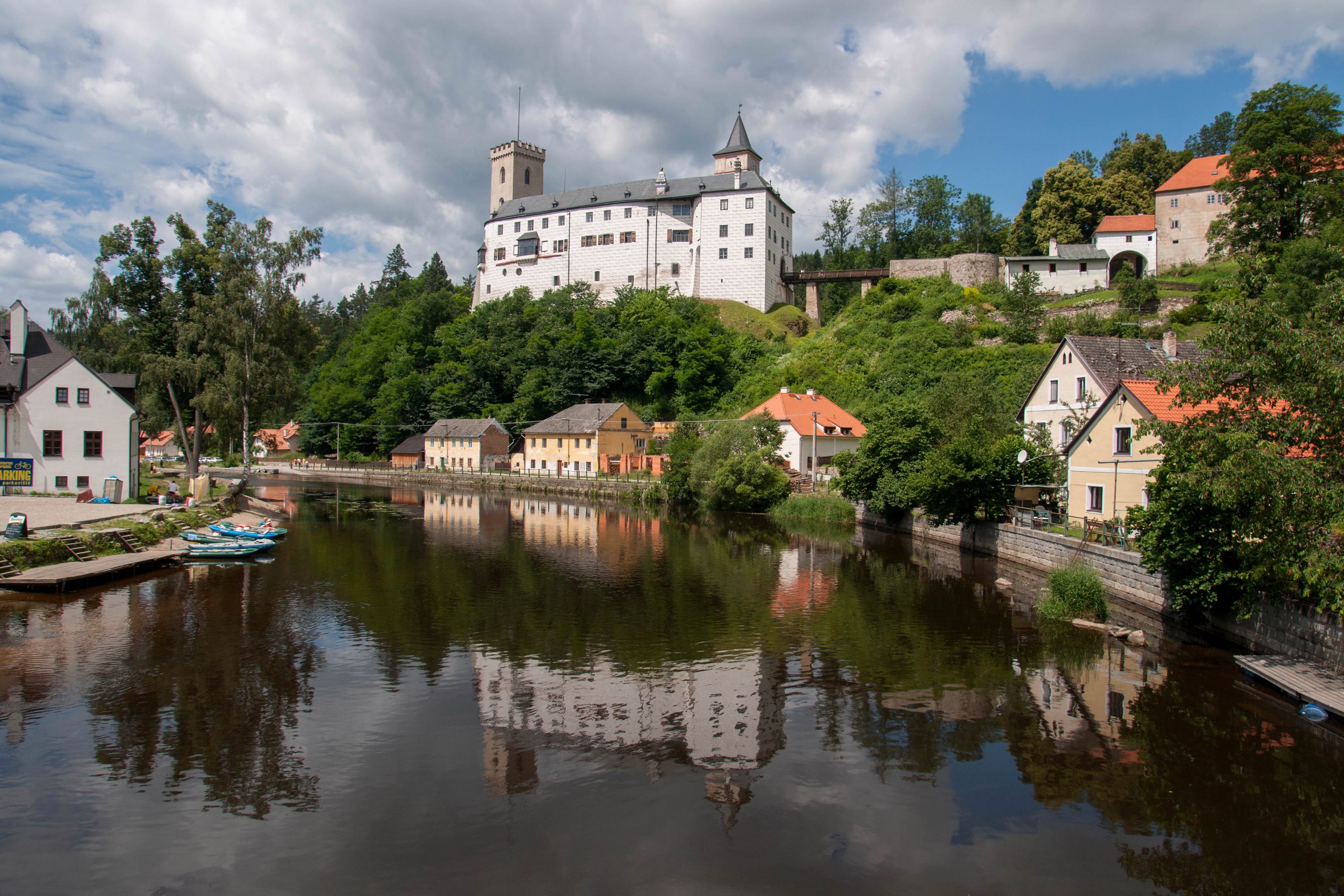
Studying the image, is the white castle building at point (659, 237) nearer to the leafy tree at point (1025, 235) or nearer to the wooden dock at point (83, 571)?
the leafy tree at point (1025, 235)

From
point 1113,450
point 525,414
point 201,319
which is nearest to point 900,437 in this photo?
point 1113,450

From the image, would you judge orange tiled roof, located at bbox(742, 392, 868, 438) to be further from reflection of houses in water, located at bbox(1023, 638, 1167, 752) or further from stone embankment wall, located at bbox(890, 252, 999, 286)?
reflection of houses in water, located at bbox(1023, 638, 1167, 752)

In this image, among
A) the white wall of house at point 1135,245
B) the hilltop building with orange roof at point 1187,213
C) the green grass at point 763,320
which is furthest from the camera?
the green grass at point 763,320

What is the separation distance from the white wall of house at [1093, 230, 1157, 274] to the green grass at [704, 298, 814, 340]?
26280 millimetres

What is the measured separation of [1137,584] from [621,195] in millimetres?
72800

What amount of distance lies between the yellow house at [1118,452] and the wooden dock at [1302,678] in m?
8.11

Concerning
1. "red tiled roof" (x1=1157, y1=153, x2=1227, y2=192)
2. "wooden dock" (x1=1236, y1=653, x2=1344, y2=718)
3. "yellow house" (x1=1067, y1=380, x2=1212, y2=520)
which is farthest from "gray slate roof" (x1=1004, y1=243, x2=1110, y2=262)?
Result: "wooden dock" (x1=1236, y1=653, x2=1344, y2=718)

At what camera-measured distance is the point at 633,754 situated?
37.1 feet

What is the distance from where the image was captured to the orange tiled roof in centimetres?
5022

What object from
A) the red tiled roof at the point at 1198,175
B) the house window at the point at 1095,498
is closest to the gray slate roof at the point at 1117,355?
the house window at the point at 1095,498

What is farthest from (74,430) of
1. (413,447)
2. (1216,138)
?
(1216,138)

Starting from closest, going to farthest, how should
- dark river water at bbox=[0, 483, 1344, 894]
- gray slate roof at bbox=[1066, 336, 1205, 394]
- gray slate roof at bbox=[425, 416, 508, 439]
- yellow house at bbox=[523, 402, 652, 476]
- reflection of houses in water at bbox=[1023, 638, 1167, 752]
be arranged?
dark river water at bbox=[0, 483, 1344, 894]
reflection of houses in water at bbox=[1023, 638, 1167, 752]
gray slate roof at bbox=[1066, 336, 1205, 394]
yellow house at bbox=[523, 402, 652, 476]
gray slate roof at bbox=[425, 416, 508, 439]

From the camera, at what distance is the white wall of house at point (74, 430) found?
2997 centimetres

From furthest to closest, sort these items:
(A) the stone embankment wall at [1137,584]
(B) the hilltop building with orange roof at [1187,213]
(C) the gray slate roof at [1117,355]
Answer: (B) the hilltop building with orange roof at [1187,213], (C) the gray slate roof at [1117,355], (A) the stone embankment wall at [1137,584]
